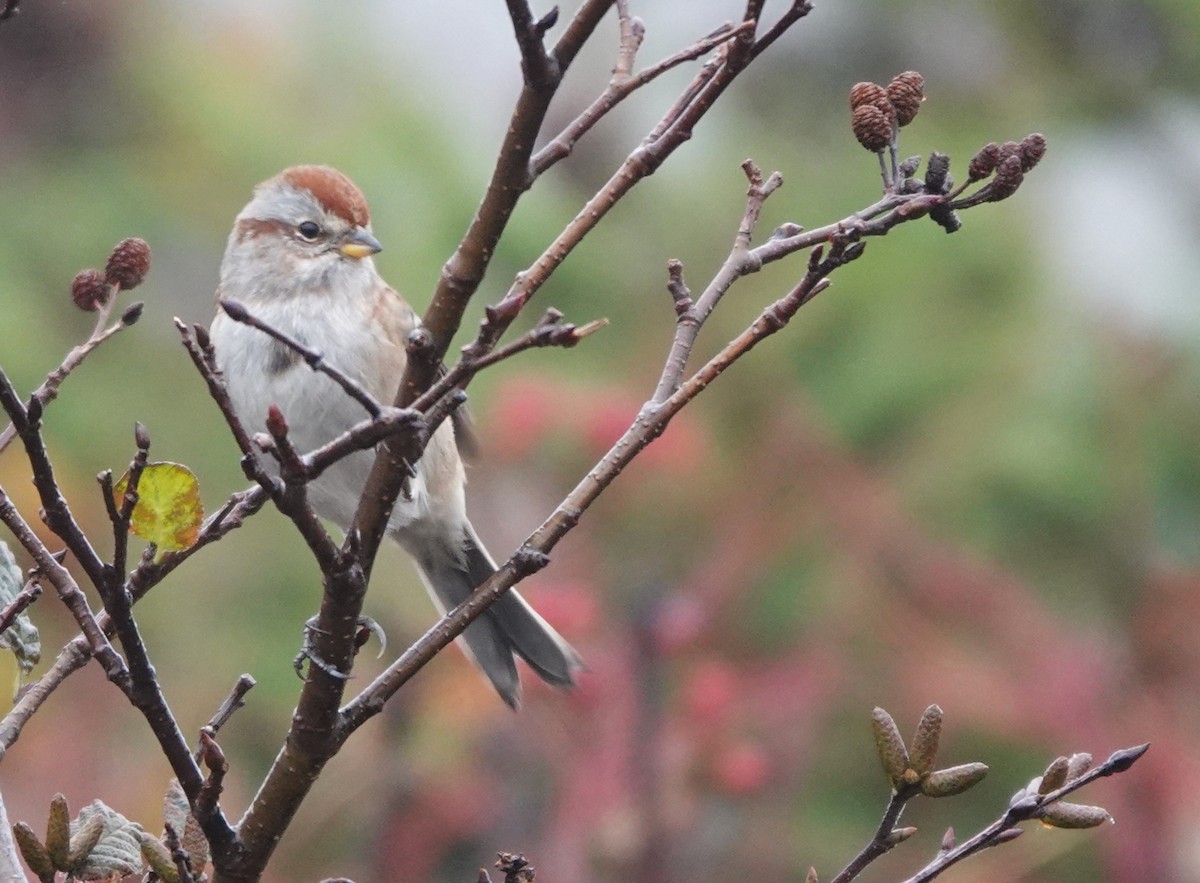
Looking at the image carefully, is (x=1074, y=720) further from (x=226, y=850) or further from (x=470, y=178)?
(x=226, y=850)

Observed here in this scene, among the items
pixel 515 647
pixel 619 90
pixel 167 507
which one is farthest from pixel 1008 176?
pixel 515 647

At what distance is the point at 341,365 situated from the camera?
2.22m

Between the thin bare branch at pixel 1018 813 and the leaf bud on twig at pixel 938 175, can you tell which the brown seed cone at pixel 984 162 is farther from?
the thin bare branch at pixel 1018 813

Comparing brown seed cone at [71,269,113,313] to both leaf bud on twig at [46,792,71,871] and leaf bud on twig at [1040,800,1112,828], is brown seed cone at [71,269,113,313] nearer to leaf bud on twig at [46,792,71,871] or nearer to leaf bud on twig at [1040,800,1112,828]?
leaf bud on twig at [46,792,71,871]

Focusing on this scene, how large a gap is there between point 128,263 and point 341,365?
98 cm

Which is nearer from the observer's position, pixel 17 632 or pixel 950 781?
pixel 950 781

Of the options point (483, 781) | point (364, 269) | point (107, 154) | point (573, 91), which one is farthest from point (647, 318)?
point (107, 154)

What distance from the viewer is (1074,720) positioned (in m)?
3.38

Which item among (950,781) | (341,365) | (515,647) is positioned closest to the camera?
(950,781)

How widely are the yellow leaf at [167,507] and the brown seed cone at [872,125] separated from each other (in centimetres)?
55

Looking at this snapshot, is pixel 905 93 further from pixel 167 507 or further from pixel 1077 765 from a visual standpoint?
pixel 167 507

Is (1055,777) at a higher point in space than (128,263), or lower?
lower

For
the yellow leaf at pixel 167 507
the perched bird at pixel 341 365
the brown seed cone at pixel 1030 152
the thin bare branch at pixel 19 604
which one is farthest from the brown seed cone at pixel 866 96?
the perched bird at pixel 341 365

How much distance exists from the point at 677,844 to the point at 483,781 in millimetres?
542
